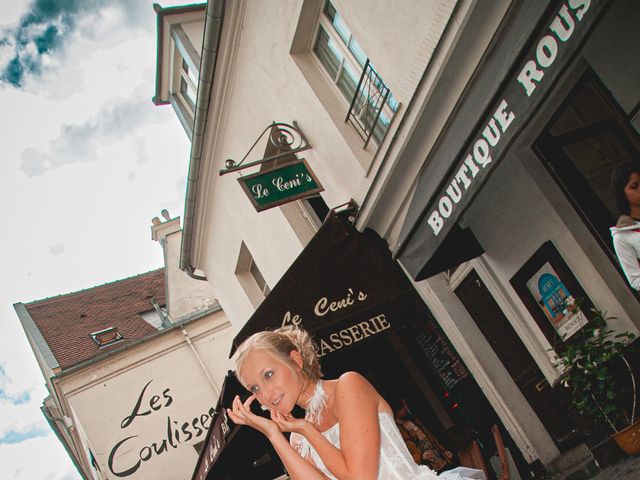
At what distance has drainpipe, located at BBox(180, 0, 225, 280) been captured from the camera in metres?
8.13

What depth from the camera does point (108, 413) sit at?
49.8 feet

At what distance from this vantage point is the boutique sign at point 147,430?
1481 cm

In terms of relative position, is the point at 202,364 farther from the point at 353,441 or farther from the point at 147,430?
the point at 353,441

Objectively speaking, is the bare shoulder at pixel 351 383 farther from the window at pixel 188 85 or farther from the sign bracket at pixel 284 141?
the window at pixel 188 85

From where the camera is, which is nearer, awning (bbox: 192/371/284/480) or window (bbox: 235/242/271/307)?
awning (bbox: 192/371/284/480)

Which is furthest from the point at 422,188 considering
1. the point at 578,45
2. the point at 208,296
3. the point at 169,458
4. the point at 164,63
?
the point at 208,296

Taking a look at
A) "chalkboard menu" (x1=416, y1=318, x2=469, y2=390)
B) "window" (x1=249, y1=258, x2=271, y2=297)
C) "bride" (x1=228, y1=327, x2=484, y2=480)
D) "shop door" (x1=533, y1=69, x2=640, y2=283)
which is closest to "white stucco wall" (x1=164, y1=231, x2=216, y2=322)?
"window" (x1=249, y1=258, x2=271, y2=297)

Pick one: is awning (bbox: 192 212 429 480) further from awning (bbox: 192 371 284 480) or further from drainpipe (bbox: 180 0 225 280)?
drainpipe (bbox: 180 0 225 280)

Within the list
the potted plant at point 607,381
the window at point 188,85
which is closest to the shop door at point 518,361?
the potted plant at point 607,381

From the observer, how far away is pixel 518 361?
22.6 feet

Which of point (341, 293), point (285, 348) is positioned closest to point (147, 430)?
point (341, 293)

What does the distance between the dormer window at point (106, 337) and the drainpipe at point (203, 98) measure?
662 cm

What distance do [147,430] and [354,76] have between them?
39.0ft

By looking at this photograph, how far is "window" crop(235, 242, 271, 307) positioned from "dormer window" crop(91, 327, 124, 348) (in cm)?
782
